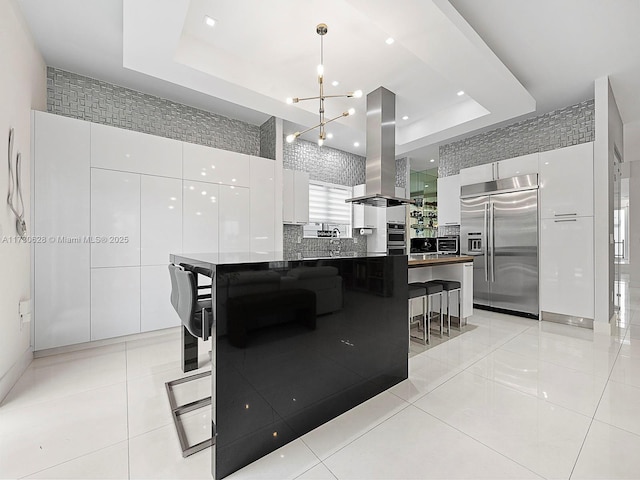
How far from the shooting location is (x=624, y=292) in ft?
20.1

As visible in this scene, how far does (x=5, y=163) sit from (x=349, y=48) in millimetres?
3180

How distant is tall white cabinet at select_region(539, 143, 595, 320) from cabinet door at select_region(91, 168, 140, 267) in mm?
5314

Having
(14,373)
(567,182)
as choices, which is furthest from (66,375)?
(567,182)

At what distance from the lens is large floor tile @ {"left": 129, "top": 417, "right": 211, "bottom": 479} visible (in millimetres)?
1390

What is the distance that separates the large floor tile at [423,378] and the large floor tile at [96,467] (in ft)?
5.63

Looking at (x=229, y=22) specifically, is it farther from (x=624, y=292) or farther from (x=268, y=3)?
(x=624, y=292)

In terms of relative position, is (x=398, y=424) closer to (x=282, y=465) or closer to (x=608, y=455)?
(x=282, y=465)

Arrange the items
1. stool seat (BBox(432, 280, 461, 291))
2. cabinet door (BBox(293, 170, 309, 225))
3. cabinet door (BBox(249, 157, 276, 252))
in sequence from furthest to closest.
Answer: cabinet door (BBox(293, 170, 309, 225)), cabinet door (BBox(249, 157, 276, 252)), stool seat (BBox(432, 280, 461, 291))

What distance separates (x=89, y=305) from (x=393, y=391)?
3.10 m

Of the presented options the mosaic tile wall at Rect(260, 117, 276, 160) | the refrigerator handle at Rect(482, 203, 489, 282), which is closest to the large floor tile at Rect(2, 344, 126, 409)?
the mosaic tile wall at Rect(260, 117, 276, 160)

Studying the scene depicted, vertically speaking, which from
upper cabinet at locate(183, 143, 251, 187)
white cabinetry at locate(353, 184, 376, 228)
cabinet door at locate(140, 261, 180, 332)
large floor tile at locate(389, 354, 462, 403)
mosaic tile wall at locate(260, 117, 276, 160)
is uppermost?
mosaic tile wall at locate(260, 117, 276, 160)

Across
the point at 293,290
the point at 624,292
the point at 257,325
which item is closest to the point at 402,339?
the point at 293,290

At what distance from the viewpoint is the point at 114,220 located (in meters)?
3.09

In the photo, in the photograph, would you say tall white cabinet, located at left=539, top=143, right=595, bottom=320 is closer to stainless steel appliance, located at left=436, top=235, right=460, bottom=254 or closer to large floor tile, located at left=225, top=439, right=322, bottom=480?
stainless steel appliance, located at left=436, top=235, right=460, bottom=254
